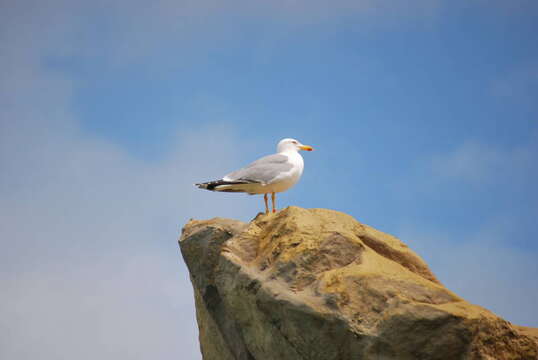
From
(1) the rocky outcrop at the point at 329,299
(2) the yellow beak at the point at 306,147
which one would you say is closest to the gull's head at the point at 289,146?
(2) the yellow beak at the point at 306,147

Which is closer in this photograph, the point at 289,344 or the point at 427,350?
the point at 427,350

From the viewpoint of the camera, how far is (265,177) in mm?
11414

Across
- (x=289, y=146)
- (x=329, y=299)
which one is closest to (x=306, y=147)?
(x=289, y=146)

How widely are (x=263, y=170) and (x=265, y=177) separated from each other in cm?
17

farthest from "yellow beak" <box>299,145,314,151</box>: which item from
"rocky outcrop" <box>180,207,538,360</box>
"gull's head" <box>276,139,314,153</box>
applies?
"rocky outcrop" <box>180,207,538,360</box>

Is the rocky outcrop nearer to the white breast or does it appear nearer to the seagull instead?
the seagull

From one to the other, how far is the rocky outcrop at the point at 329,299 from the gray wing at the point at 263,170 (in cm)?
142

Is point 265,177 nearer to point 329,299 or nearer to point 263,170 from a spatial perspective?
point 263,170

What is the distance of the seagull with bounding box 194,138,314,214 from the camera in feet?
37.5

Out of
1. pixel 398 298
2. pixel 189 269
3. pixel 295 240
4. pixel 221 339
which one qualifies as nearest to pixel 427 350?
pixel 398 298

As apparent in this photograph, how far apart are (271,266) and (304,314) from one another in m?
1.21

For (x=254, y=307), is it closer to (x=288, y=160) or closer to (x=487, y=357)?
(x=487, y=357)

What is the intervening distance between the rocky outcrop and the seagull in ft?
4.55

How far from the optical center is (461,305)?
7.54 meters
